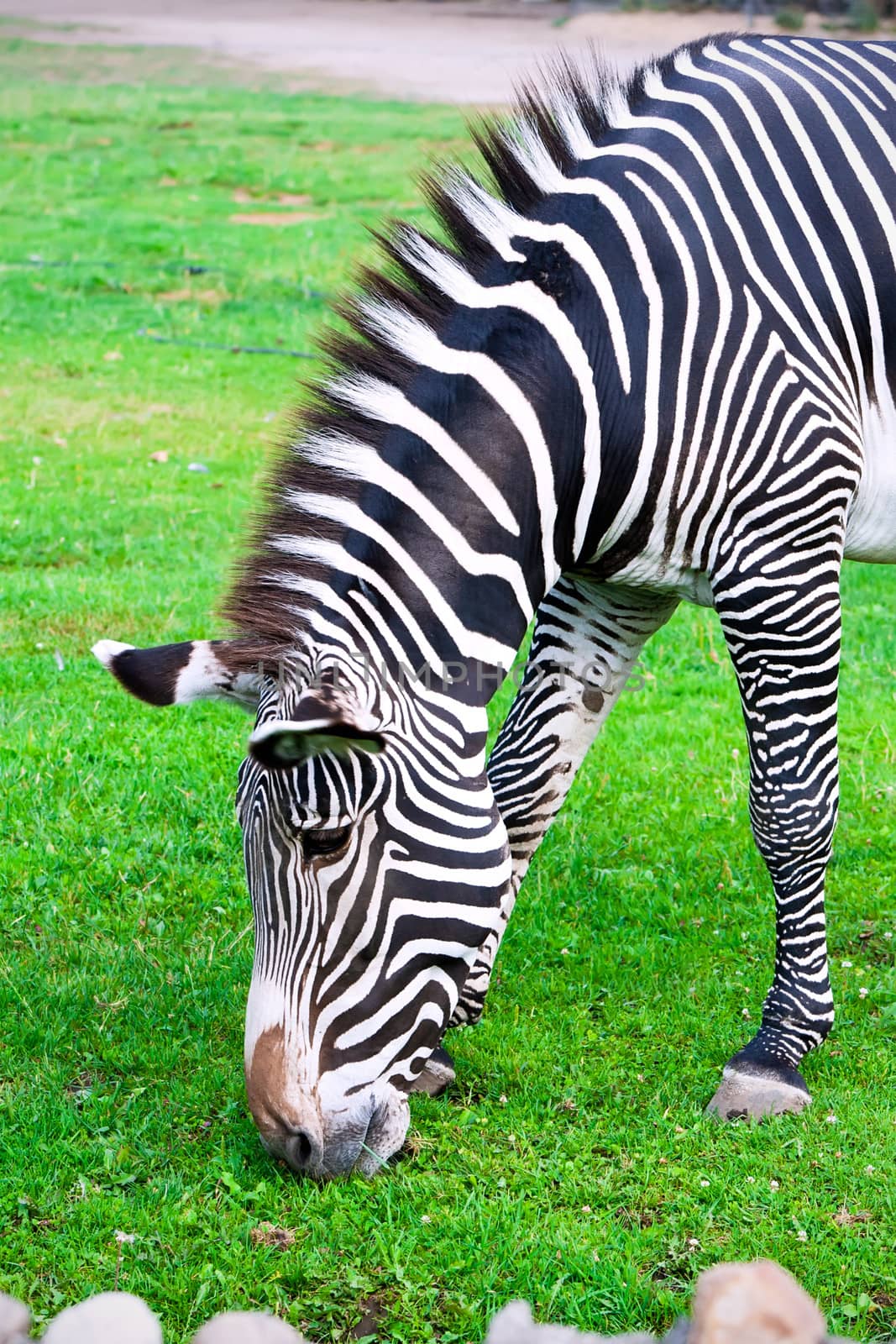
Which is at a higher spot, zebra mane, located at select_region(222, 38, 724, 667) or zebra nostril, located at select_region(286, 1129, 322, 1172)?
zebra mane, located at select_region(222, 38, 724, 667)

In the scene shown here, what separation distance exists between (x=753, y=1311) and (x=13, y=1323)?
1.18 metres

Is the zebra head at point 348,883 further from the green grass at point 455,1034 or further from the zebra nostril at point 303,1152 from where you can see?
the green grass at point 455,1034

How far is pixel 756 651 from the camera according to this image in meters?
4.15

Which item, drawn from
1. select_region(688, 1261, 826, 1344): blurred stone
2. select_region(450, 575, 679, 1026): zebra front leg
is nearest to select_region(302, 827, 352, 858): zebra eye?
select_region(450, 575, 679, 1026): zebra front leg

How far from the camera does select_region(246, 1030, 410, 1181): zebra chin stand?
3383 millimetres

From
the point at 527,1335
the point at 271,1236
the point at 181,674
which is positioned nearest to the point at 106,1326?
the point at 527,1335

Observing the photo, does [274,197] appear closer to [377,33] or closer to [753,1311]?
[753,1311]

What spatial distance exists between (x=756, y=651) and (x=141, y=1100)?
2249mm

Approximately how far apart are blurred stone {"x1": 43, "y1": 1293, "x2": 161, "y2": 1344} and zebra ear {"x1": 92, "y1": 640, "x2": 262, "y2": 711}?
1.63m

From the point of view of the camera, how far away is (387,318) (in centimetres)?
382

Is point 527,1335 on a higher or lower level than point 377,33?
lower

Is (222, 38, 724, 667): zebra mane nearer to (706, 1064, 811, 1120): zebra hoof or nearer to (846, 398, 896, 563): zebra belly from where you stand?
(846, 398, 896, 563): zebra belly

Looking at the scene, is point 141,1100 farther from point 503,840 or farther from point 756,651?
point 756,651

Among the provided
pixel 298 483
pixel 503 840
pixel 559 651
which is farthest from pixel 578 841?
pixel 298 483
